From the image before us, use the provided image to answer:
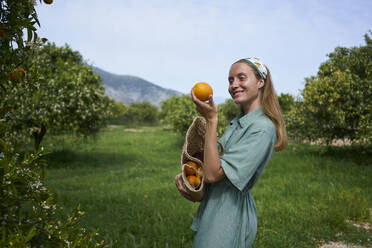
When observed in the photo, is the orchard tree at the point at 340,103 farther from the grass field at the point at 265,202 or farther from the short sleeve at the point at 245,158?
the short sleeve at the point at 245,158

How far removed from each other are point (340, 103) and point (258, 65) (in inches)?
539

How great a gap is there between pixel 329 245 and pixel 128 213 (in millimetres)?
4681

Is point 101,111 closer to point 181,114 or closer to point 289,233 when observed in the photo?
point 181,114

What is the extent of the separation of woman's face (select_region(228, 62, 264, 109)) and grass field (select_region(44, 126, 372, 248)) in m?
1.74

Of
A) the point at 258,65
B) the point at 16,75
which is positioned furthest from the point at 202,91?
the point at 16,75

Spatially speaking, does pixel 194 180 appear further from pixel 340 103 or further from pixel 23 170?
pixel 340 103

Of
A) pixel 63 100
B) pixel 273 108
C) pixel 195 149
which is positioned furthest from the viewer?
pixel 63 100

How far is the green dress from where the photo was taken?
2199mm

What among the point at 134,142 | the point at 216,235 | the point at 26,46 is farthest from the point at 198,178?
the point at 134,142

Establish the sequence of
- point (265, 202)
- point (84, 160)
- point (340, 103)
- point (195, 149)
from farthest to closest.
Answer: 1. point (84, 160)
2. point (340, 103)
3. point (265, 202)
4. point (195, 149)

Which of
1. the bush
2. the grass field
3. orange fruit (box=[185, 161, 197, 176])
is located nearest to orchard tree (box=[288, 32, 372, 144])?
the grass field

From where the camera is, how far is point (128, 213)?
7809 mm

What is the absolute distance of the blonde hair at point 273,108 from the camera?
247cm

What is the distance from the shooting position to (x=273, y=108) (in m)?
2.49
